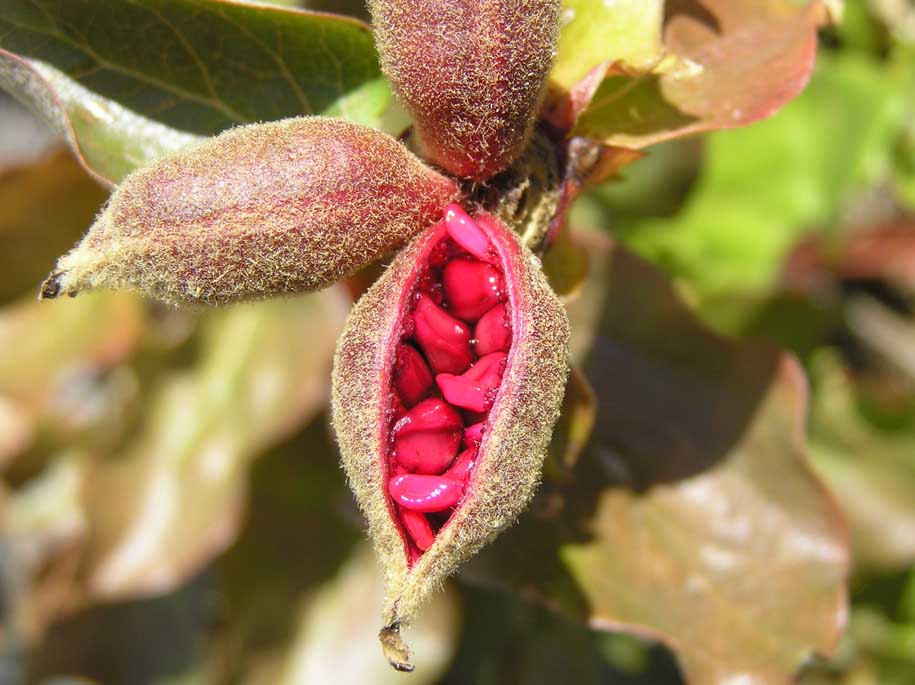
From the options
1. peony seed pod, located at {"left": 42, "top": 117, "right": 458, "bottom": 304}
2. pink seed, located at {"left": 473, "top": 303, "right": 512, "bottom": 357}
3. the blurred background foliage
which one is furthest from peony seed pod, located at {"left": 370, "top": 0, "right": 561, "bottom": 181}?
the blurred background foliage

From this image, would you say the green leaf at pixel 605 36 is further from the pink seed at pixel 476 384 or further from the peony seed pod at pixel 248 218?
the pink seed at pixel 476 384

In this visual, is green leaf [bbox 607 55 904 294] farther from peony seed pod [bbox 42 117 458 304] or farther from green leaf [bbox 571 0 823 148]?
peony seed pod [bbox 42 117 458 304]

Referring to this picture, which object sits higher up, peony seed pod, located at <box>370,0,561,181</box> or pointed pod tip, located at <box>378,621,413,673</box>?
peony seed pod, located at <box>370,0,561,181</box>

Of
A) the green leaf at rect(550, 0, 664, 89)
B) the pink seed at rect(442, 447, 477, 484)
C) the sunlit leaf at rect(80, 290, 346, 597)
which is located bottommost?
the sunlit leaf at rect(80, 290, 346, 597)

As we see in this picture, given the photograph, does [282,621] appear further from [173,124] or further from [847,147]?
[847,147]

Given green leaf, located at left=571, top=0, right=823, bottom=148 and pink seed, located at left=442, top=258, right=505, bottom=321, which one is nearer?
pink seed, located at left=442, top=258, right=505, bottom=321

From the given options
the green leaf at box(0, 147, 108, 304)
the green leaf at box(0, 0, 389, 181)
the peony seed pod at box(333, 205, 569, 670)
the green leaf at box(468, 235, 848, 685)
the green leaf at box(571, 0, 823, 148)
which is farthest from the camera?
the green leaf at box(0, 147, 108, 304)

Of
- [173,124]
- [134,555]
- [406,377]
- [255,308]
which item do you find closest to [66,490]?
[134,555]
